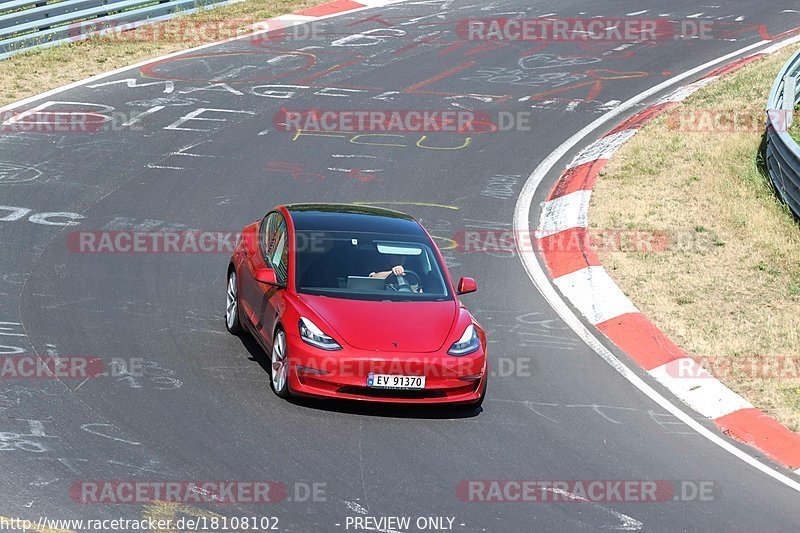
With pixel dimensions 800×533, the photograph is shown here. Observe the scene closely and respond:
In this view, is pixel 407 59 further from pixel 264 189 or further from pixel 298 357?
pixel 298 357

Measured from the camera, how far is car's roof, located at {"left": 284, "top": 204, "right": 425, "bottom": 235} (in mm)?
11656

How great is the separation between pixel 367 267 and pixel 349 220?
2.53ft

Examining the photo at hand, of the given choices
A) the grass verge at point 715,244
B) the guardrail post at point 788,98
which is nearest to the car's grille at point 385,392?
the grass verge at point 715,244

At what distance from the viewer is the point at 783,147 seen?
642 inches

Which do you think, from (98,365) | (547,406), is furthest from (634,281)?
(98,365)

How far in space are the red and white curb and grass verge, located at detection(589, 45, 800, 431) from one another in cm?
17

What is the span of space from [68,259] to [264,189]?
12.3ft

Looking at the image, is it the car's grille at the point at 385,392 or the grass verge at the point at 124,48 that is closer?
the car's grille at the point at 385,392

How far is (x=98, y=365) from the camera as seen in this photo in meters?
10.8

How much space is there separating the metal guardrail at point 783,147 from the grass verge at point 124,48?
11.7m

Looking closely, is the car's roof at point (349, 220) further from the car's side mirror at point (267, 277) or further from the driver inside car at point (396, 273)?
the car's side mirror at point (267, 277)

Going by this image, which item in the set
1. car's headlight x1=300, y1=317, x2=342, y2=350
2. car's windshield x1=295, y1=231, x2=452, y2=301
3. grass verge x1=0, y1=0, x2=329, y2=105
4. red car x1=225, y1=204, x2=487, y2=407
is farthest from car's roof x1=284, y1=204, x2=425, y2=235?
grass verge x1=0, y1=0, x2=329, y2=105

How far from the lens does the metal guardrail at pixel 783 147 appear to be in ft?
52.3

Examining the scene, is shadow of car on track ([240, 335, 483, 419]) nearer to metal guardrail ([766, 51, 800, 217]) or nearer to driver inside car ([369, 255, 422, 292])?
driver inside car ([369, 255, 422, 292])
